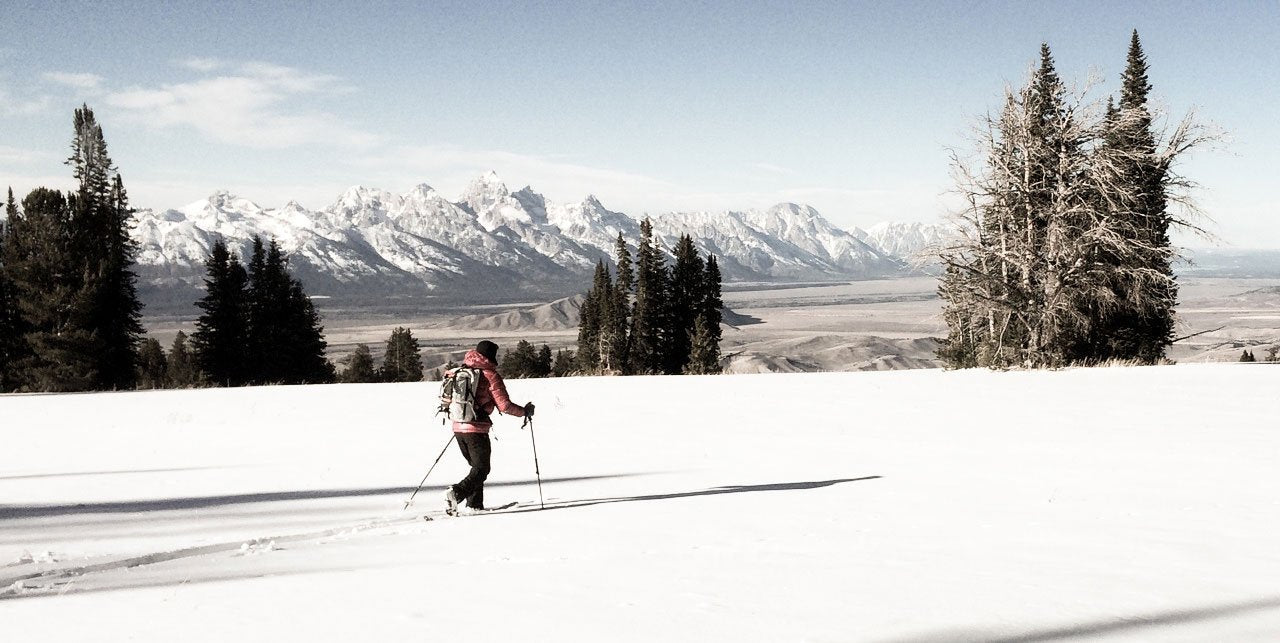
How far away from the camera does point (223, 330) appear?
67.5 m

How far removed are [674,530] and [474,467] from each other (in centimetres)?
294

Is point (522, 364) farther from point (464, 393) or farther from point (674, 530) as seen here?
point (674, 530)

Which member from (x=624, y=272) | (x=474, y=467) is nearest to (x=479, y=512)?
(x=474, y=467)

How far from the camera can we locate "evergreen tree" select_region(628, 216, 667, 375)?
81.2 meters

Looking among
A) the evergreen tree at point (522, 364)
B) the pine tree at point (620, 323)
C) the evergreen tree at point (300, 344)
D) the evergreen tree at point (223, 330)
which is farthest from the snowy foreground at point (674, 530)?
the evergreen tree at point (522, 364)

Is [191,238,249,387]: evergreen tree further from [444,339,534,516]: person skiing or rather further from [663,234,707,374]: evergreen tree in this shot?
[444,339,534,516]: person skiing

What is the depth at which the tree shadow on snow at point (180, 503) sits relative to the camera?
10.9 m

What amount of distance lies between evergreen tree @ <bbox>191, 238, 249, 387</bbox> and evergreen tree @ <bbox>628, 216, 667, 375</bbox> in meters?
33.3

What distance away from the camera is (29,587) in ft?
22.3

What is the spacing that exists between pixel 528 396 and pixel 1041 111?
75.5 ft

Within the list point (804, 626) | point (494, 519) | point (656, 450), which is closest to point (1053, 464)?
point (656, 450)

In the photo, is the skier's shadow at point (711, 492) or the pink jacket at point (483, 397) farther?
the skier's shadow at point (711, 492)

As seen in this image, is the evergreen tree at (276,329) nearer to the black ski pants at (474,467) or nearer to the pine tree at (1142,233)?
the pine tree at (1142,233)

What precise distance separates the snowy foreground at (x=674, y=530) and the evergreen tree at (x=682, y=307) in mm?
60778
